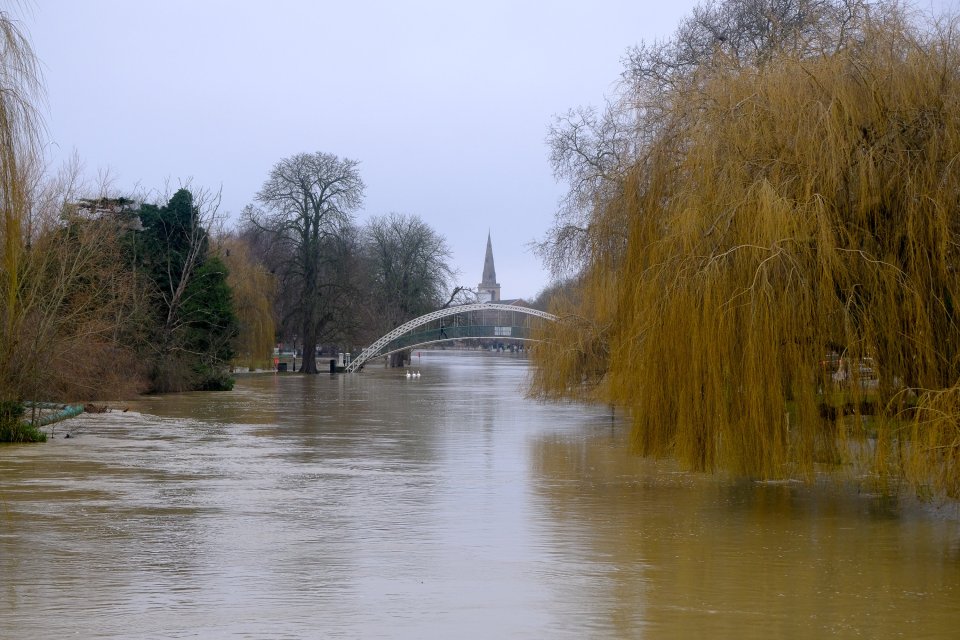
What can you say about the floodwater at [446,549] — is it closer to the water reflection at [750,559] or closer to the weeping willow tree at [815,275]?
the water reflection at [750,559]

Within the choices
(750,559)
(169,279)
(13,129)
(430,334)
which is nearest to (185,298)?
(169,279)

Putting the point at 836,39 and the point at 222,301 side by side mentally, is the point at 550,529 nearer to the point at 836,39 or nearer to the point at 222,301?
the point at 836,39

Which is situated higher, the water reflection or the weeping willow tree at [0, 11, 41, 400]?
the weeping willow tree at [0, 11, 41, 400]

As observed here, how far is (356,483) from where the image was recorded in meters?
20.1

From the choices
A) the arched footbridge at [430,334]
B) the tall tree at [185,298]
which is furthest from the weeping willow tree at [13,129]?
the arched footbridge at [430,334]

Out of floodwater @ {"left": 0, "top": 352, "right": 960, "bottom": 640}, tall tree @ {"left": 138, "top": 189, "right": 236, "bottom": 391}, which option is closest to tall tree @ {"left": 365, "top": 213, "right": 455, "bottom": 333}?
tall tree @ {"left": 138, "top": 189, "right": 236, "bottom": 391}

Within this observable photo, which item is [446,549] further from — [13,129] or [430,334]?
[430,334]

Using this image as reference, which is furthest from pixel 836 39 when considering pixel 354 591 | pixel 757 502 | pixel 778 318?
pixel 354 591

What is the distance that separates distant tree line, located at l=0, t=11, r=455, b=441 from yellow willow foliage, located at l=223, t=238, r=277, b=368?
0.12 meters

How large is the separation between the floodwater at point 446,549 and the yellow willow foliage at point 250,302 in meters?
42.2

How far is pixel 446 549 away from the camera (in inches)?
549

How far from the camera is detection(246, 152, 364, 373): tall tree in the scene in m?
73.0

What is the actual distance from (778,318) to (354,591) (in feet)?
23.2

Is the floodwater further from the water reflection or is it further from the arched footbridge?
the arched footbridge
